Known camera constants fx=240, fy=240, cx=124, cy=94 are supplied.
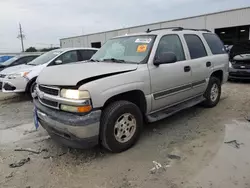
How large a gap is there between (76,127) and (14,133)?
228 cm

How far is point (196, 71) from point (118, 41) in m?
1.71

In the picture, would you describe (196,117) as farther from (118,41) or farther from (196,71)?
(118,41)

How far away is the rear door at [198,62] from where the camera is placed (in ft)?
16.0

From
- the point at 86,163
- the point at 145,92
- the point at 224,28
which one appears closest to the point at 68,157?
the point at 86,163

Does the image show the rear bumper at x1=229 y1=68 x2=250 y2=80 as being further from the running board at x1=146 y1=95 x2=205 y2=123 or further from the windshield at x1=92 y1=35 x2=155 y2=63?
the windshield at x1=92 y1=35 x2=155 y2=63

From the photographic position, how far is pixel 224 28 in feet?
76.4

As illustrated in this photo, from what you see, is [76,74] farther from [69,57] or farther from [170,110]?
[69,57]

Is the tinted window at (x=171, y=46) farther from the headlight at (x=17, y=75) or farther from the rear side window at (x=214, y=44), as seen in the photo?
the headlight at (x=17, y=75)

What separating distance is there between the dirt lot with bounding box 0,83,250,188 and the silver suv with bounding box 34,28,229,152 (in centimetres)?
33

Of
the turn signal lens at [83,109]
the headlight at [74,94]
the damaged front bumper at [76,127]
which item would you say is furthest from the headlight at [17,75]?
the turn signal lens at [83,109]

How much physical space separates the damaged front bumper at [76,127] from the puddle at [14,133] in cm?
142

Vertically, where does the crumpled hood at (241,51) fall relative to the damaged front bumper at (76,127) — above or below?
above

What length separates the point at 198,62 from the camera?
498 centimetres

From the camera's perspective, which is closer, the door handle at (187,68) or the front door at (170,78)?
the front door at (170,78)
